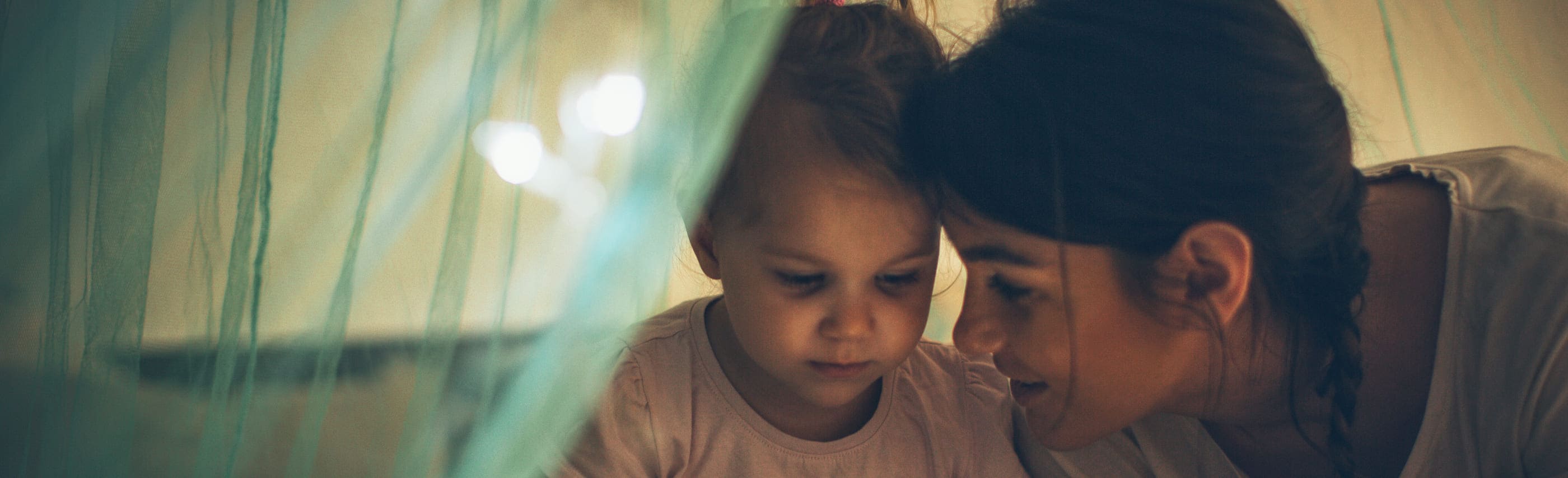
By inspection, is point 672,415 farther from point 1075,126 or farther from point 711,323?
point 1075,126

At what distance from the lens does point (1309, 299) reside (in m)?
0.83

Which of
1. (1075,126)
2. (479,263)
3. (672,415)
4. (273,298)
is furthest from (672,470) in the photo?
(1075,126)

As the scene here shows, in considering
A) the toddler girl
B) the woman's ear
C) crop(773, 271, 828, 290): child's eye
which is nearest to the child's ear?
the toddler girl

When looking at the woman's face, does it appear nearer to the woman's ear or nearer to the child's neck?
the woman's ear

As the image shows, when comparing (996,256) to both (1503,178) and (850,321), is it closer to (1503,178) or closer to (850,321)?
(850,321)

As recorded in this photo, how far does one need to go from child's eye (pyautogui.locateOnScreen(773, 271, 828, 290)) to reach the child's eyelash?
18cm

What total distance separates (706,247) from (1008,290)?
0.36 metres

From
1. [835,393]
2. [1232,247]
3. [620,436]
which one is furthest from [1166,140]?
[620,436]

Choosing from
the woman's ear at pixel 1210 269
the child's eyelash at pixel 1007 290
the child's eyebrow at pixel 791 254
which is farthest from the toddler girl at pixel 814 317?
the woman's ear at pixel 1210 269

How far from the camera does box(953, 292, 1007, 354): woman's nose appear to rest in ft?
2.84

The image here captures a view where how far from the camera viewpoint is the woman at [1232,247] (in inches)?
29.3

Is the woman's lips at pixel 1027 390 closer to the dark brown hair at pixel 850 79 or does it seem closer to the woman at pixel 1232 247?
the woman at pixel 1232 247

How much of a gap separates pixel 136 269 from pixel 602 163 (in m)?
0.37

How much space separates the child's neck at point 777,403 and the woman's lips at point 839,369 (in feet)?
0.40
